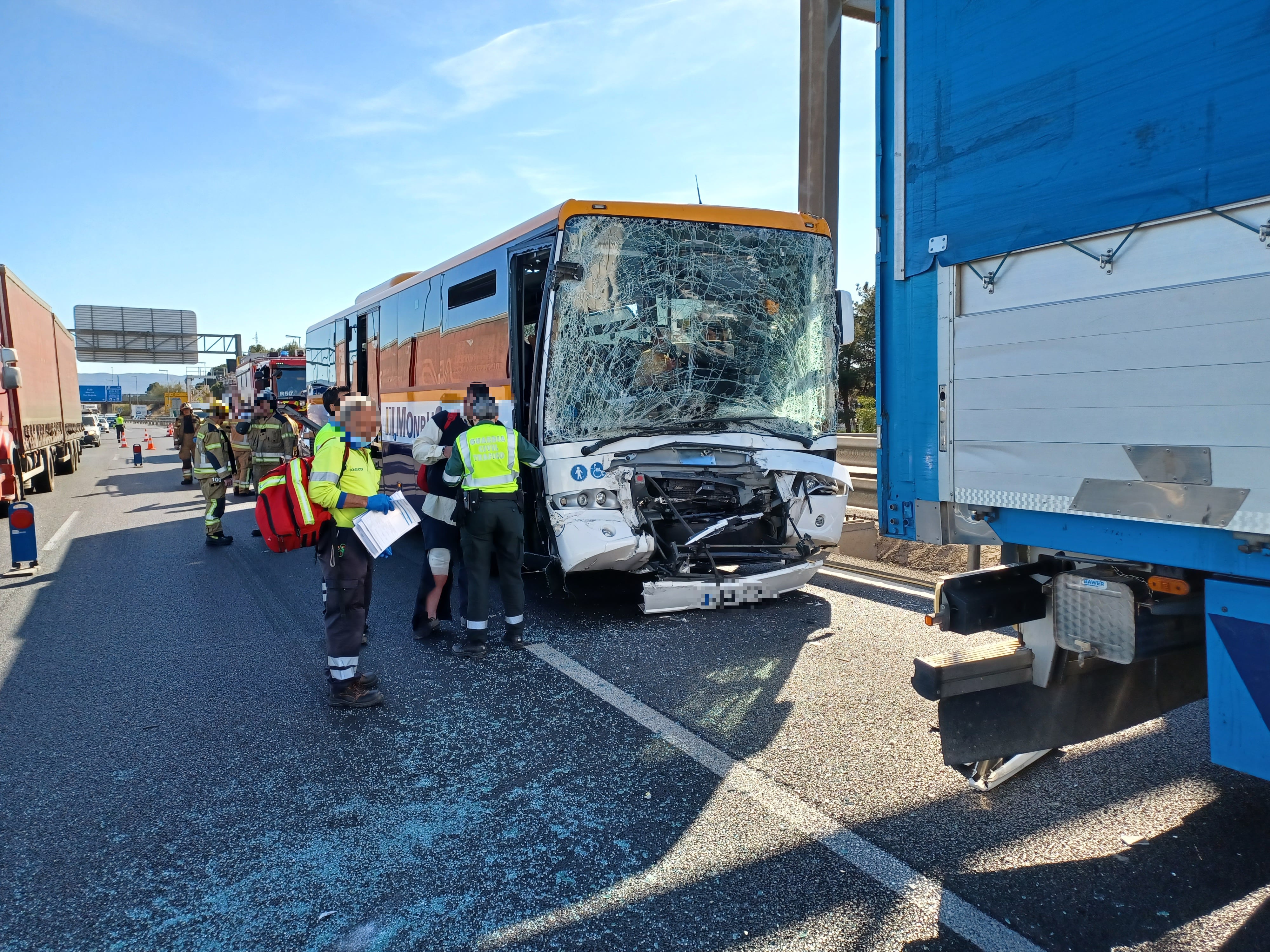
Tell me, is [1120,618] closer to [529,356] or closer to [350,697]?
[350,697]

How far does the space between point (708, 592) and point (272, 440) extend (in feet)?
24.0

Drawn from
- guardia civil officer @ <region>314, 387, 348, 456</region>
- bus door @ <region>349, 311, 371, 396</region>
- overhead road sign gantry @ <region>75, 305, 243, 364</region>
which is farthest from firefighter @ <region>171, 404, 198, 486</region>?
overhead road sign gantry @ <region>75, 305, 243, 364</region>

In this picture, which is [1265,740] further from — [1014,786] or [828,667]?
[828,667]

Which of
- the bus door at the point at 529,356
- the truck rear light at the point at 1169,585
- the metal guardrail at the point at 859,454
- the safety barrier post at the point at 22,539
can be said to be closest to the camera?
the truck rear light at the point at 1169,585

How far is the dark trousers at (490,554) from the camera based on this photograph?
5824mm

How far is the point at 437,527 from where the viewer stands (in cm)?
644

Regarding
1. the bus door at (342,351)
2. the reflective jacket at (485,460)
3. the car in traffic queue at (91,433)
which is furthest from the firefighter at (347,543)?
the car in traffic queue at (91,433)

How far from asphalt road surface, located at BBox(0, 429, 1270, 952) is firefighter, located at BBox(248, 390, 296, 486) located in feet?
17.5

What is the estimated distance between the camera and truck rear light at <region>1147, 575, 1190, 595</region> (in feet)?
8.83

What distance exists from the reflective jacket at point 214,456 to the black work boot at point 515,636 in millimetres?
5951

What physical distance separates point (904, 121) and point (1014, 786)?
290cm

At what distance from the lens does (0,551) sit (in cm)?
997

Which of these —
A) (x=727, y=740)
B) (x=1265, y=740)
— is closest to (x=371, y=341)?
(x=727, y=740)

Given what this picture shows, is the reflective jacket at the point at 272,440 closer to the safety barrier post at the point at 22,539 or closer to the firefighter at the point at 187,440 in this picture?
the safety barrier post at the point at 22,539
